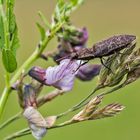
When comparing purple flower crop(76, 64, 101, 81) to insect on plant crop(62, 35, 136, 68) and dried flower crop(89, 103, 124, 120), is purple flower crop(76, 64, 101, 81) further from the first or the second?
dried flower crop(89, 103, 124, 120)

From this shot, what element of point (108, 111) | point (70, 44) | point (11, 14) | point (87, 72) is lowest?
point (108, 111)

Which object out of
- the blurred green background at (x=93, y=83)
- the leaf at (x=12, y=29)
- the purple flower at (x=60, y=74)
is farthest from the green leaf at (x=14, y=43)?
the blurred green background at (x=93, y=83)

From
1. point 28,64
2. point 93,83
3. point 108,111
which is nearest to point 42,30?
point 28,64

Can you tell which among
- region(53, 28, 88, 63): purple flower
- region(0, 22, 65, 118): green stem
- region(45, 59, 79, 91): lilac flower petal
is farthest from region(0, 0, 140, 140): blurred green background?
region(45, 59, 79, 91): lilac flower petal

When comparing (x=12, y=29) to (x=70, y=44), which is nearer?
(x=12, y=29)

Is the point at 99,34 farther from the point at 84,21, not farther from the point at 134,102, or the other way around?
the point at 134,102

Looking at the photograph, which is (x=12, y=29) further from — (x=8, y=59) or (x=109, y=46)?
(x=109, y=46)
